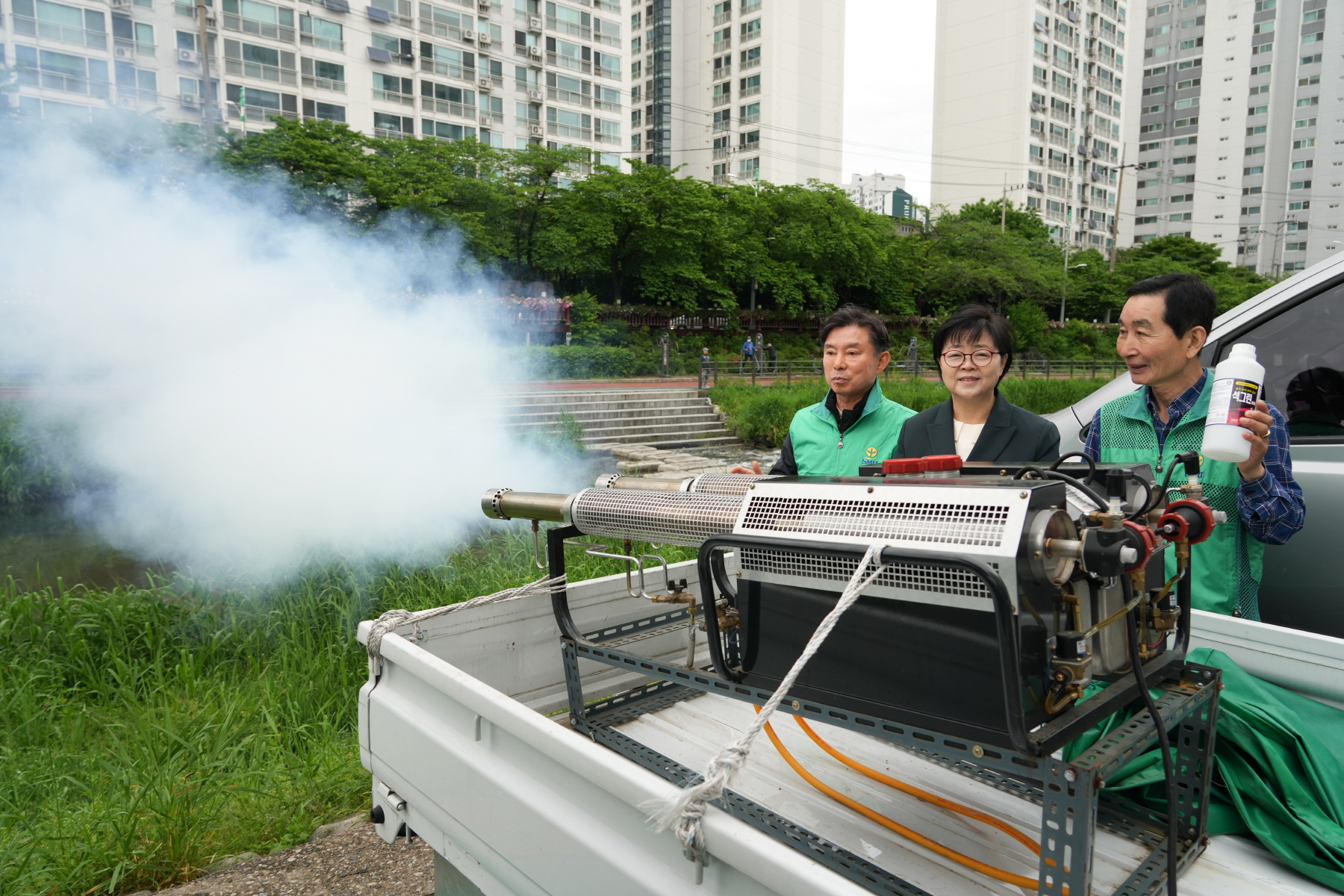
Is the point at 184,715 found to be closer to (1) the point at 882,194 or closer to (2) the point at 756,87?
(2) the point at 756,87

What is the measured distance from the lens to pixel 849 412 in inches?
137

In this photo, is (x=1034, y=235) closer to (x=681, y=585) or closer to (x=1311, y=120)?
(x=1311, y=120)

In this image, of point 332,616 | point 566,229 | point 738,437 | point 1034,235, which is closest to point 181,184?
point 332,616

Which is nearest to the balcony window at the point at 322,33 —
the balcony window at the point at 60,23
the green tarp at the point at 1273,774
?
the balcony window at the point at 60,23

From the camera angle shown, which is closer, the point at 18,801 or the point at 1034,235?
the point at 18,801

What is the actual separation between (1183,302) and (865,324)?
44.5 inches

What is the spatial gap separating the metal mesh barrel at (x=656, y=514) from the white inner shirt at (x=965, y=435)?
128 cm

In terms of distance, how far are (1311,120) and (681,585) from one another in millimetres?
98015

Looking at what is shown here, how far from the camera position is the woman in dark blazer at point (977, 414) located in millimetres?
3016

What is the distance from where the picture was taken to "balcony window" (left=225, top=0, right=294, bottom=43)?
36781 millimetres

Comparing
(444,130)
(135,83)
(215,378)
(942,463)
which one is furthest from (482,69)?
(942,463)

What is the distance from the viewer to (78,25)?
33.5m

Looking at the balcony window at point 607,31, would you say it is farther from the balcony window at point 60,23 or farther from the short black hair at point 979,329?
the short black hair at point 979,329

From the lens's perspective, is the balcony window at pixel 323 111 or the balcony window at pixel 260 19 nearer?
the balcony window at pixel 260 19
